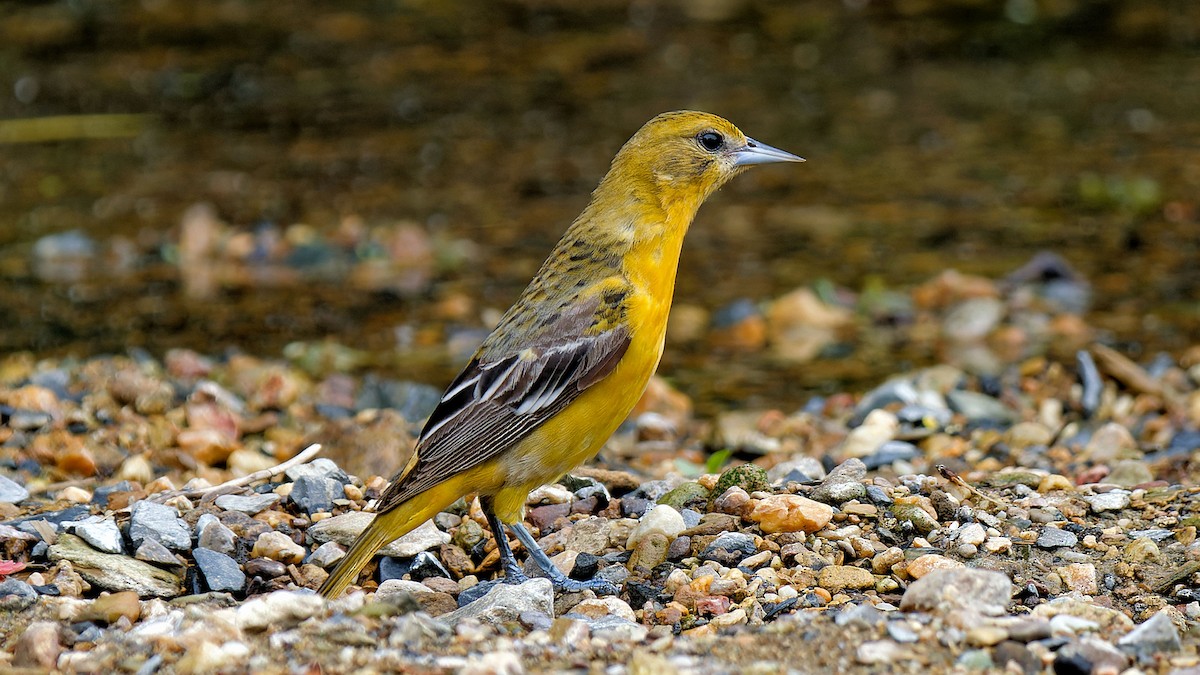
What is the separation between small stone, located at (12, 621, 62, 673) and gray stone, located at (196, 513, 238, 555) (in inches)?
36.6

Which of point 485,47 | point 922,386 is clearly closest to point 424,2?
point 485,47

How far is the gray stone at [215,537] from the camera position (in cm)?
520

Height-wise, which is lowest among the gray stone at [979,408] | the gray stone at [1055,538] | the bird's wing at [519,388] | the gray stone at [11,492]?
the gray stone at [979,408]

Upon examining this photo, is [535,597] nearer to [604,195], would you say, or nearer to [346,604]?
[346,604]

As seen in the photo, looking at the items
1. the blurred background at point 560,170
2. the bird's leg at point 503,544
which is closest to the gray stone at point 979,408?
the blurred background at point 560,170

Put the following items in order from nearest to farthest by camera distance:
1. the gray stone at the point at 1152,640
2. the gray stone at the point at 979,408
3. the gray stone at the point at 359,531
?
the gray stone at the point at 1152,640 → the gray stone at the point at 359,531 → the gray stone at the point at 979,408

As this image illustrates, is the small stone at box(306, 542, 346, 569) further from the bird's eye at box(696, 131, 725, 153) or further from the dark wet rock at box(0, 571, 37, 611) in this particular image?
the bird's eye at box(696, 131, 725, 153)

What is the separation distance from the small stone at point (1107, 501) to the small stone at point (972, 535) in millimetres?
535

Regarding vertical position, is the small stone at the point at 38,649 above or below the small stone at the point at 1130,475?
above

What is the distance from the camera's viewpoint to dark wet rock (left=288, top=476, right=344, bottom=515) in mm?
5656

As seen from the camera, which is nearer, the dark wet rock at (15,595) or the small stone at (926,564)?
the dark wet rock at (15,595)

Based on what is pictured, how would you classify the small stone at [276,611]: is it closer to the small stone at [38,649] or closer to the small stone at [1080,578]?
the small stone at [38,649]

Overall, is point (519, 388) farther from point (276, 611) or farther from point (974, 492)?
point (974, 492)

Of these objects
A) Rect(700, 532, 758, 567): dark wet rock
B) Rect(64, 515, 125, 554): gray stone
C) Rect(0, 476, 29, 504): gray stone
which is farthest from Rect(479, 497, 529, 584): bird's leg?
Rect(0, 476, 29, 504): gray stone
